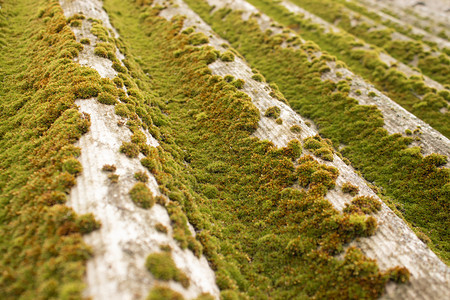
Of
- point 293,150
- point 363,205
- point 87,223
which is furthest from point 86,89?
point 363,205

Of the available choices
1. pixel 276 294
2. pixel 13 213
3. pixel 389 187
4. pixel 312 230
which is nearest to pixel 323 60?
pixel 389 187

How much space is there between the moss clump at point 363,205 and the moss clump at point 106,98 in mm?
19314

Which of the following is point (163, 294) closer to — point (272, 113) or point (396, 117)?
point (272, 113)

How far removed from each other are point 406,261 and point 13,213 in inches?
866

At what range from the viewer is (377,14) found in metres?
56.7

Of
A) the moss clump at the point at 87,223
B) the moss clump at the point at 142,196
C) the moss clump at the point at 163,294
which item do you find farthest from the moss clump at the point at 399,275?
the moss clump at the point at 87,223

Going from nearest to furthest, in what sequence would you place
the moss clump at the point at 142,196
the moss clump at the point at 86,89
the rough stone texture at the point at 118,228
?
the rough stone texture at the point at 118,228
the moss clump at the point at 142,196
the moss clump at the point at 86,89

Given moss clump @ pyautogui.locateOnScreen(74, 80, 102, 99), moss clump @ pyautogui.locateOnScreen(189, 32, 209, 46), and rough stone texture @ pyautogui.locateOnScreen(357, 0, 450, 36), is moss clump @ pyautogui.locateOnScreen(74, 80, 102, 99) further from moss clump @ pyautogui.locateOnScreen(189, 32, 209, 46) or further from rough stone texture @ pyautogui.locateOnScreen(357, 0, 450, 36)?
rough stone texture @ pyautogui.locateOnScreen(357, 0, 450, 36)

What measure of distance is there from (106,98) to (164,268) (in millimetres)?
14694

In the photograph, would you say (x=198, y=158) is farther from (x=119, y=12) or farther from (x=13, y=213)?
(x=119, y=12)

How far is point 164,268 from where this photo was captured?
37.4 ft

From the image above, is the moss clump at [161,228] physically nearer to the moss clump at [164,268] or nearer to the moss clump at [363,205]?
the moss clump at [164,268]

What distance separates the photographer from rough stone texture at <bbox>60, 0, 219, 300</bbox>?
10695 millimetres

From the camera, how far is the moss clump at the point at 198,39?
1346 inches
